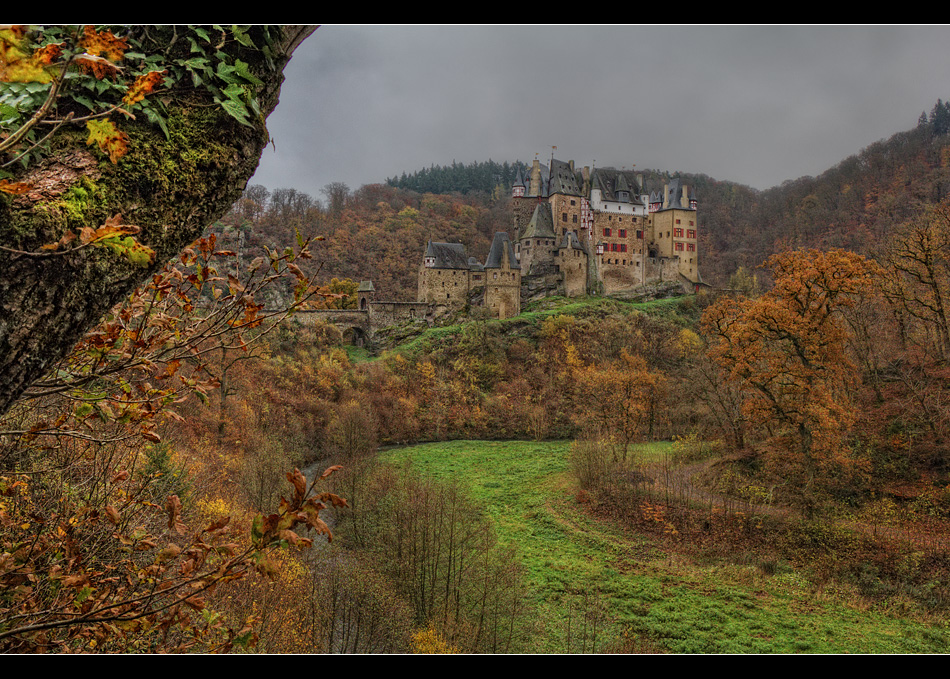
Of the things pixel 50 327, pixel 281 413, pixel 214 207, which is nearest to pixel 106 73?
pixel 214 207

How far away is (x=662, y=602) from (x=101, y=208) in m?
15.1

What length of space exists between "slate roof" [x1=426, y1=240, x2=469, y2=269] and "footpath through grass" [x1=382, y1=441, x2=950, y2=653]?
26675 mm

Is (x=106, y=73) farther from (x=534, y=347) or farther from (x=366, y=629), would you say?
(x=534, y=347)

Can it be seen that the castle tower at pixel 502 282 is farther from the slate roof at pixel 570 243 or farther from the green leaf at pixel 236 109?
the green leaf at pixel 236 109

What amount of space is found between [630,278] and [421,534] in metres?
39.6

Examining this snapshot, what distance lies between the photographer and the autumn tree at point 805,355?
51.6 feet

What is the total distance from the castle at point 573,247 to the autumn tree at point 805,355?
27.6m

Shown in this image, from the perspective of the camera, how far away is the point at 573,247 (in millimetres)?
47281

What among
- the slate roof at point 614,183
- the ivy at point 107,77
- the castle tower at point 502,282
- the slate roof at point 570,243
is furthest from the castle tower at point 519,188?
the ivy at point 107,77

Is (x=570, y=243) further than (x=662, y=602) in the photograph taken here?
Yes

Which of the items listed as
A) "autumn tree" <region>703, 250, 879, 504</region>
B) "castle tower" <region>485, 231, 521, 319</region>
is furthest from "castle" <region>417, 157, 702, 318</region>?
"autumn tree" <region>703, 250, 879, 504</region>

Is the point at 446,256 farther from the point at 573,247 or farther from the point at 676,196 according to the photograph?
the point at 676,196

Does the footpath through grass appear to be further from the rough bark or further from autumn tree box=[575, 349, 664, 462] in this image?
the rough bark

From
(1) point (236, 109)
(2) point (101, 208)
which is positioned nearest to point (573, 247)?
(1) point (236, 109)
